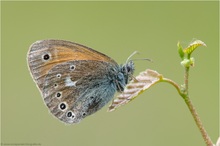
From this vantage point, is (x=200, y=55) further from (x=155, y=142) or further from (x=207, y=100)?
(x=155, y=142)

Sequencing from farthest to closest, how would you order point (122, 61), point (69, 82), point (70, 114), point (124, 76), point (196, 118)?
point (122, 61)
point (69, 82)
point (124, 76)
point (70, 114)
point (196, 118)

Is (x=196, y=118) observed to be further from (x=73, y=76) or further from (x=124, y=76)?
(x=73, y=76)

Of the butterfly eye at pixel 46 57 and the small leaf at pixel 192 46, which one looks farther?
the butterfly eye at pixel 46 57

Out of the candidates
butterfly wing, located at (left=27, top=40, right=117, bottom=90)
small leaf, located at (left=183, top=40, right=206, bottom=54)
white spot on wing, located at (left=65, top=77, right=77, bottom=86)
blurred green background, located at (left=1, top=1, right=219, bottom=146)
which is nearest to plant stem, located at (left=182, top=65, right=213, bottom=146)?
small leaf, located at (left=183, top=40, right=206, bottom=54)

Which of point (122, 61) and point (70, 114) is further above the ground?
point (70, 114)

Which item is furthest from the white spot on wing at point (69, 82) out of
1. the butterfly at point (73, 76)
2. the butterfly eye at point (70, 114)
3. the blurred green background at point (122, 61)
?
the blurred green background at point (122, 61)

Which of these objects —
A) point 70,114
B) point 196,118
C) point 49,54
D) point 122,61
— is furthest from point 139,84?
point 122,61

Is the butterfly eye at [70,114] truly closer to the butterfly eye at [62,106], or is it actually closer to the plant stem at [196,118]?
the butterfly eye at [62,106]

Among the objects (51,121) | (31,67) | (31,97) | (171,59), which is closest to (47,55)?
(31,67)
